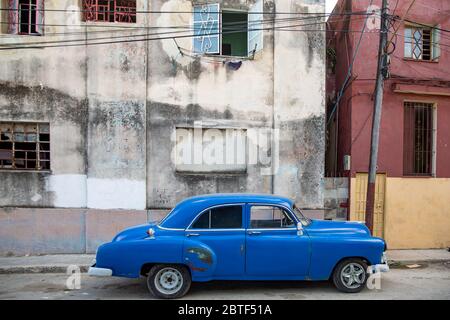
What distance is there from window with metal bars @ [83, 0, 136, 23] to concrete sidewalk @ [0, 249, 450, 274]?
5521 mm

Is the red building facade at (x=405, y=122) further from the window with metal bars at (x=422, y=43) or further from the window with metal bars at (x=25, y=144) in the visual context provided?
the window with metal bars at (x=25, y=144)

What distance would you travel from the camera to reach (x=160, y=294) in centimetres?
632

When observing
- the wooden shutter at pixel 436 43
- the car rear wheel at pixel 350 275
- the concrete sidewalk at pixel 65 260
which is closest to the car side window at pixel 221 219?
the car rear wheel at pixel 350 275

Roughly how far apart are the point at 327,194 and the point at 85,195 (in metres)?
5.80

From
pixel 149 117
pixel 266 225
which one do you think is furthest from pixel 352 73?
pixel 266 225

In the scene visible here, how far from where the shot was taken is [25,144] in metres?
9.79

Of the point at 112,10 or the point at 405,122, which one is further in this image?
the point at 405,122

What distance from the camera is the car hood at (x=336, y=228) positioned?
21.5ft

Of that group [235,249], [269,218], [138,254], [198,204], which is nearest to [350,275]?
[269,218]

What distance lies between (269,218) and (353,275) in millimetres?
1588

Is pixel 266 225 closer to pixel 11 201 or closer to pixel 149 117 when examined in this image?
pixel 149 117

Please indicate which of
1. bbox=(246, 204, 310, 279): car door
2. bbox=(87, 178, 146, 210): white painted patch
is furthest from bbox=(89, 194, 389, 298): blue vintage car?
bbox=(87, 178, 146, 210): white painted patch

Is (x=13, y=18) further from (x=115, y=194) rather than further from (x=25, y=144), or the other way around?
(x=115, y=194)

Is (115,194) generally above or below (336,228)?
above
